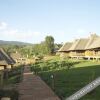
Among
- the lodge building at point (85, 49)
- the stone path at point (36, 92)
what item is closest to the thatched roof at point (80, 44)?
the lodge building at point (85, 49)

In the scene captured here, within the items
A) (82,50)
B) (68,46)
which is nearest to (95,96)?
(82,50)

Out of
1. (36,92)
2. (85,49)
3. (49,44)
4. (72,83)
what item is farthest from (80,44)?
(36,92)

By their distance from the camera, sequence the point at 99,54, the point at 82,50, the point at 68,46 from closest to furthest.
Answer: the point at 99,54 → the point at 82,50 → the point at 68,46

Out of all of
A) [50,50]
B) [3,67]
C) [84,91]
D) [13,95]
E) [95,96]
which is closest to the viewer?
[84,91]

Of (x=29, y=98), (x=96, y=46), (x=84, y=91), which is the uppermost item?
(x=96, y=46)

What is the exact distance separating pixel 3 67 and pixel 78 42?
4250 centimetres

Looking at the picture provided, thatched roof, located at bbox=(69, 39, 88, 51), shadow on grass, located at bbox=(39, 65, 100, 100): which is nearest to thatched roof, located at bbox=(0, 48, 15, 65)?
shadow on grass, located at bbox=(39, 65, 100, 100)

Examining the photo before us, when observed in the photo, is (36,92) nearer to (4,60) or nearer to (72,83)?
(72,83)

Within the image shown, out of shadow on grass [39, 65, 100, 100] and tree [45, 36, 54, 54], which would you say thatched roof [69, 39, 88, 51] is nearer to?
tree [45, 36, 54, 54]

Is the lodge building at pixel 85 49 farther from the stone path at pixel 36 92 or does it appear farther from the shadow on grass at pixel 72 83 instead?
the stone path at pixel 36 92

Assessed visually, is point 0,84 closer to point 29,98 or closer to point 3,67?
point 29,98

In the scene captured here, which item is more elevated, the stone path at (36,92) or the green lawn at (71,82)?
the green lawn at (71,82)

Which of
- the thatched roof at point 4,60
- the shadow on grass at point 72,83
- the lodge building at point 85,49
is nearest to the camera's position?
the shadow on grass at point 72,83

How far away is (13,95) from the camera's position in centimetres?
861
